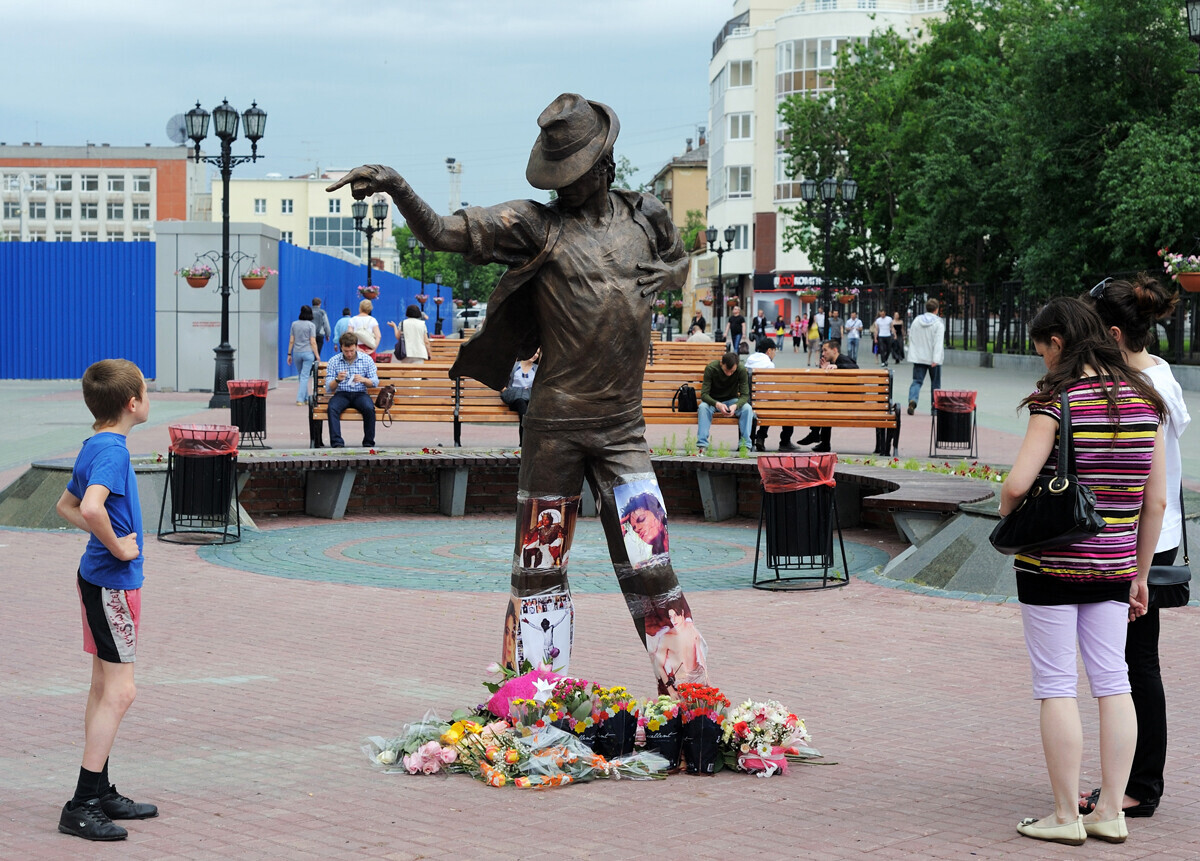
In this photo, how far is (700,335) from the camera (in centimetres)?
3234

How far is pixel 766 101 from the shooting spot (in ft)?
260

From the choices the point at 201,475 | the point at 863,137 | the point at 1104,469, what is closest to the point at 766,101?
the point at 863,137

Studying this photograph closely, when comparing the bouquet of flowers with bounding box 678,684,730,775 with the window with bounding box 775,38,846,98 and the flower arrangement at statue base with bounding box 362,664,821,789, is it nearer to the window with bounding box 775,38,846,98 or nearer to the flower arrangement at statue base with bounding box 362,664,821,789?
the flower arrangement at statue base with bounding box 362,664,821,789

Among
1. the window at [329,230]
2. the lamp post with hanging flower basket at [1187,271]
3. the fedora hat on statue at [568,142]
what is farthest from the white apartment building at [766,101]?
the fedora hat on statue at [568,142]

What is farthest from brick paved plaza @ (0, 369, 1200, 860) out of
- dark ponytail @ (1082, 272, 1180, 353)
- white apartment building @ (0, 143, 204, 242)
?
white apartment building @ (0, 143, 204, 242)

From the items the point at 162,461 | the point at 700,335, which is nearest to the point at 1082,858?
the point at 162,461

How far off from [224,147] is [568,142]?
1871cm

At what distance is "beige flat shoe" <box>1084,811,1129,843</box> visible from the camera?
4480 millimetres

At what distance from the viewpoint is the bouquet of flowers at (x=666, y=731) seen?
5.21 m

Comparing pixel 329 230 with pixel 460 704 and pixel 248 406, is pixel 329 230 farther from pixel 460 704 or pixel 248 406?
pixel 460 704

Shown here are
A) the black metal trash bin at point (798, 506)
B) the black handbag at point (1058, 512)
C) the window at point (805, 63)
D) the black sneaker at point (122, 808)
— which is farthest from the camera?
the window at point (805, 63)

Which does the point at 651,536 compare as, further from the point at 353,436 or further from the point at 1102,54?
the point at 1102,54

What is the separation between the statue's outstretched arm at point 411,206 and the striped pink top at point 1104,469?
207 centimetres

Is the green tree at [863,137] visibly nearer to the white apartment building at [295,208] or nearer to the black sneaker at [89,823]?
the black sneaker at [89,823]
